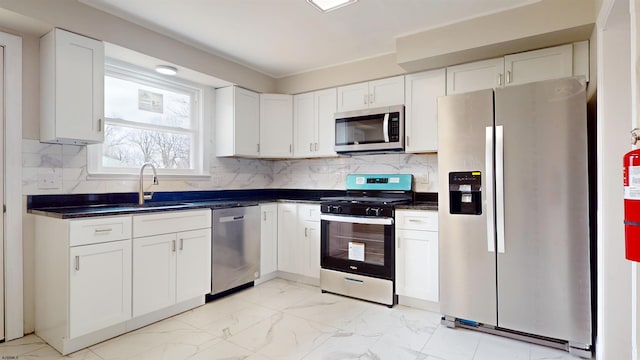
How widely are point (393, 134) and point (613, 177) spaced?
5.63ft

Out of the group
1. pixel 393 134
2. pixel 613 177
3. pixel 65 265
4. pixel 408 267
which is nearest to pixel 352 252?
pixel 408 267

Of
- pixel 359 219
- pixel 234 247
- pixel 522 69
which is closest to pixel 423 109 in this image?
pixel 522 69

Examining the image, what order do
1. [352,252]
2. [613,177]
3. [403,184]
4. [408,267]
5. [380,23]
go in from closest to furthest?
[613,177] → [380,23] → [408,267] → [352,252] → [403,184]

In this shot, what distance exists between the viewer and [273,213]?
3734 millimetres

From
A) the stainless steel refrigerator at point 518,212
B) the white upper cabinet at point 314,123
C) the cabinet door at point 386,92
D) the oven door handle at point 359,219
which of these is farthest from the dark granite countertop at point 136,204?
Answer: the cabinet door at point 386,92

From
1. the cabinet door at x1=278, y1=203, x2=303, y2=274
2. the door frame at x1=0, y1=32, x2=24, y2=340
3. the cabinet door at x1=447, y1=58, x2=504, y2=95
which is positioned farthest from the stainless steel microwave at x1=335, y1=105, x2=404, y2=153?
the door frame at x1=0, y1=32, x2=24, y2=340

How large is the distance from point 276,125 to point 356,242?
5.68ft

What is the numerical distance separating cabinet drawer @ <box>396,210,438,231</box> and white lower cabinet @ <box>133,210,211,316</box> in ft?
5.61

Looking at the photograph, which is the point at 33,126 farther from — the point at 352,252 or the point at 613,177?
the point at 613,177

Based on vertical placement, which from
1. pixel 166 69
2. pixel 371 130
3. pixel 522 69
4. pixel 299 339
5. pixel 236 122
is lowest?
pixel 299 339

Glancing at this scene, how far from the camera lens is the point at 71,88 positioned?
2.36m

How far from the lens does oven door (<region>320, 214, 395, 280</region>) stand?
2994 mm

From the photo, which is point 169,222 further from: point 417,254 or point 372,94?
point 372,94

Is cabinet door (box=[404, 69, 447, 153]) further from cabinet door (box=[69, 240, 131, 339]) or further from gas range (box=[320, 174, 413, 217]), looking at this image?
cabinet door (box=[69, 240, 131, 339])
